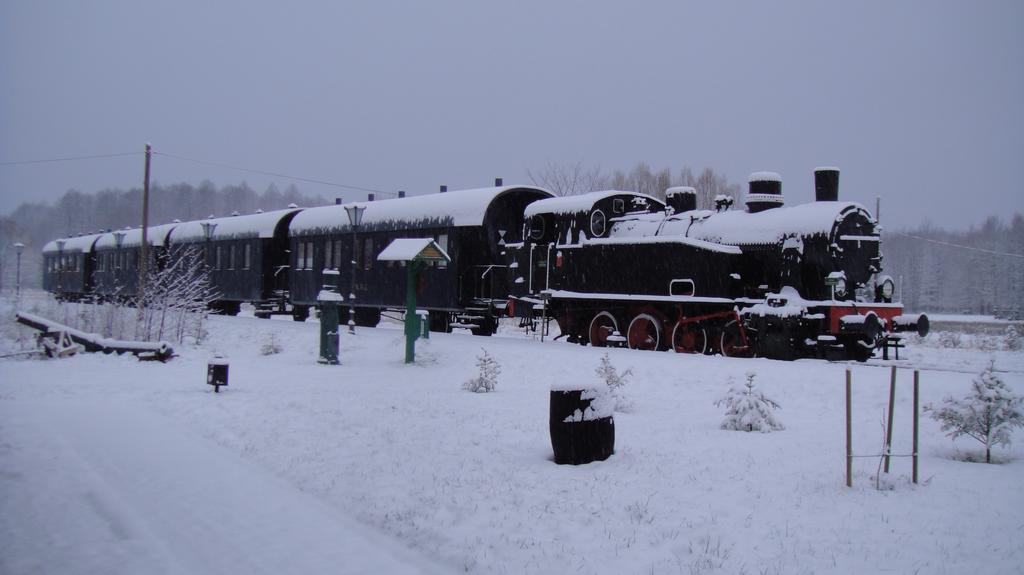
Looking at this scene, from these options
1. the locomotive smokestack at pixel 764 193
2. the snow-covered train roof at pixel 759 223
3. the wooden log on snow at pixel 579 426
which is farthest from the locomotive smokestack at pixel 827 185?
the wooden log on snow at pixel 579 426

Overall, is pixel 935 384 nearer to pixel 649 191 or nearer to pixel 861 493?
pixel 861 493

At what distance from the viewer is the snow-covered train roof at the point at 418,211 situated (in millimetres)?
19828

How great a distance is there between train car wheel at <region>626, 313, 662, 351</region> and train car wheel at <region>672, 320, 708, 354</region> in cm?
43

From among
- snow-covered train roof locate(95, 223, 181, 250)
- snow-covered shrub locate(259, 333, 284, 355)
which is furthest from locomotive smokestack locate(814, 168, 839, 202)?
snow-covered train roof locate(95, 223, 181, 250)

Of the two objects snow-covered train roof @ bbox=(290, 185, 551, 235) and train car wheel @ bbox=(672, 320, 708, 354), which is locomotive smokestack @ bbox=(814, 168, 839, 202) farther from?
snow-covered train roof @ bbox=(290, 185, 551, 235)

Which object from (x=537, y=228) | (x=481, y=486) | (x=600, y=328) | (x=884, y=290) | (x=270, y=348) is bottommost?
(x=481, y=486)

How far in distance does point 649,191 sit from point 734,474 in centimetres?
4113

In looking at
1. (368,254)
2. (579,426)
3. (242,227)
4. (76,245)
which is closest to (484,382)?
(579,426)

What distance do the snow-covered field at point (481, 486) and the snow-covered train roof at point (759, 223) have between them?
3.53 m

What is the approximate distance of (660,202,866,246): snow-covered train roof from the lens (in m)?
13.4

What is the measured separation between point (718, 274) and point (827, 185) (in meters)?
2.72

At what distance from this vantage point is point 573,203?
17.2 meters

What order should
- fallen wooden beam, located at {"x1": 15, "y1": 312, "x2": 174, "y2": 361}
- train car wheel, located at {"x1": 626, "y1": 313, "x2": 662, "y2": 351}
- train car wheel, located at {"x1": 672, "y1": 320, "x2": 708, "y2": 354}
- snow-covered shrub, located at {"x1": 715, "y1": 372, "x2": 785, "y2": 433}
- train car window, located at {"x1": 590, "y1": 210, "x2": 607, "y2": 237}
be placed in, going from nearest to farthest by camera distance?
snow-covered shrub, located at {"x1": 715, "y1": 372, "x2": 785, "y2": 433} < fallen wooden beam, located at {"x1": 15, "y1": 312, "x2": 174, "y2": 361} < train car wheel, located at {"x1": 672, "y1": 320, "x2": 708, "y2": 354} < train car wheel, located at {"x1": 626, "y1": 313, "x2": 662, "y2": 351} < train car window, located at {"x1": 590, "y1": 210, "x2": 607, "y2": 237}

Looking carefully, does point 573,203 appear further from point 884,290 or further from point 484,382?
point 484,382
